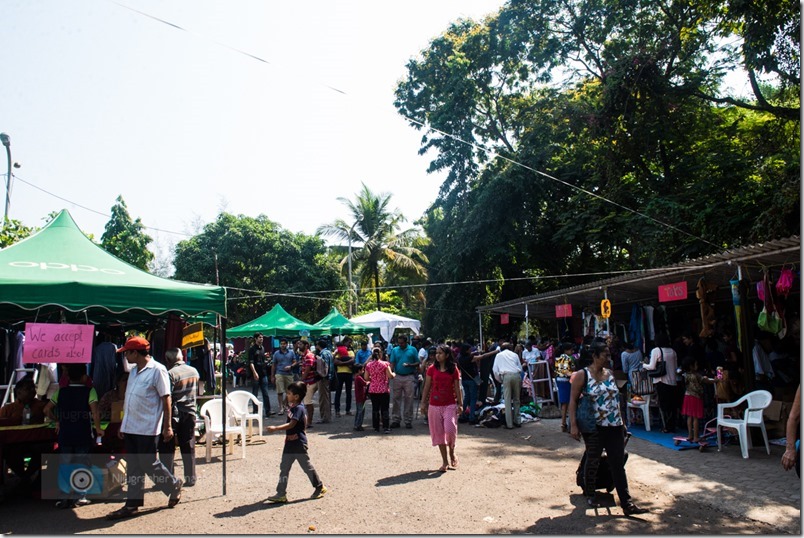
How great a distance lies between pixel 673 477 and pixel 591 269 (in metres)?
16.9

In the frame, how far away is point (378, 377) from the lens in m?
11.1

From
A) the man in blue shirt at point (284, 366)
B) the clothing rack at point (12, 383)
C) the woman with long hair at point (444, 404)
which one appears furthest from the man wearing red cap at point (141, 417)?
the man in blue shirt at point (284, 366)

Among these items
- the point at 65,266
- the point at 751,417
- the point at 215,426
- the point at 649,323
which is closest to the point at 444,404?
the point at 215,426

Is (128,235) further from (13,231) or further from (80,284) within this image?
(80,284)

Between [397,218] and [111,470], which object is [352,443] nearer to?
[111,470]

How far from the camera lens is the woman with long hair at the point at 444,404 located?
7891 mm

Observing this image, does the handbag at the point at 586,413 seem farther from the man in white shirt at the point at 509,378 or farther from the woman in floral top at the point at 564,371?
the woman in floral top at the point at 564,371

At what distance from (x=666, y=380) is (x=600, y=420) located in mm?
5337

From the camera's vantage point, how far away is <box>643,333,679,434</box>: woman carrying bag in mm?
10242

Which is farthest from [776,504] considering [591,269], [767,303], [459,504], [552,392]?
[591,269]

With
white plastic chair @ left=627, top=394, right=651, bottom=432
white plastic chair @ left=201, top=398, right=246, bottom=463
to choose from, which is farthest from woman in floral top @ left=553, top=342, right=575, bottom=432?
white plastic chair @ left=201, top=398, right=246, bottom=463

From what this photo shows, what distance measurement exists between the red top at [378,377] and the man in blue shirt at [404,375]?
529 mm

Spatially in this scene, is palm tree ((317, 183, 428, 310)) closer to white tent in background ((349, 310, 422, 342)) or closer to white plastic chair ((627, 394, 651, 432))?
white tent in background ((349, 310, 422, 342))

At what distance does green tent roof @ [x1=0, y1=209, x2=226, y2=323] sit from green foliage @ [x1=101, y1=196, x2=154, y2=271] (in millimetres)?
24121
